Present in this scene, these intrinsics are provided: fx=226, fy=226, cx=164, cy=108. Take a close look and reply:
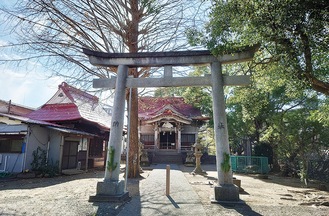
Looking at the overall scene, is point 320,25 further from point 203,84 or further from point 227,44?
point 203,84

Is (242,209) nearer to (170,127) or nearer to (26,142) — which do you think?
(26,142)

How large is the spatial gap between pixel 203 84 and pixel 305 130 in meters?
10.3

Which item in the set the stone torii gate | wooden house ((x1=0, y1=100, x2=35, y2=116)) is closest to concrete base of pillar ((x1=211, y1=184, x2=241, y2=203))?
the stone torii gate

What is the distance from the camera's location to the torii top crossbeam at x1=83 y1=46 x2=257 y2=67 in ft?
23.7

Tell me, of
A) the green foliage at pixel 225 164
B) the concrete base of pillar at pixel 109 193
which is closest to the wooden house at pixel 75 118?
the concrete base of pillar at pixel 109 193

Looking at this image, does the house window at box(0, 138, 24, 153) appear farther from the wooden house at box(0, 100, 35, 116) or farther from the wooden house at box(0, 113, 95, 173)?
the wooden house at box(0, 100, 35, 116)

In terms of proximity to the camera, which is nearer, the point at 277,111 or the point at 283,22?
the point at 283,22

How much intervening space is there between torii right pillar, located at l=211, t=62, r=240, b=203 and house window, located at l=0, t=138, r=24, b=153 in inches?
455

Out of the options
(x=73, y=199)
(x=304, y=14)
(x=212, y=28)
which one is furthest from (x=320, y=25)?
(x=73, y=199)

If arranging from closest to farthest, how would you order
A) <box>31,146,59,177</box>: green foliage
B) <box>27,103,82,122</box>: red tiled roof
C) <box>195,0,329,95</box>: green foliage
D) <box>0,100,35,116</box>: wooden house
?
<box>195,0,329,95</box>: green foliage < <box>31,146,59,177</box>: green foliage < <box>27,103,82,122</box>: red tiled roof < <box>0,100,35,116</box>: wooden house

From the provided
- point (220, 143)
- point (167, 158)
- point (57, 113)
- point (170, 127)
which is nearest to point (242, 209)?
point (220, 143)

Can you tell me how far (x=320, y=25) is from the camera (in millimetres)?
5379

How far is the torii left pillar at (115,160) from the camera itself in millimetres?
6504

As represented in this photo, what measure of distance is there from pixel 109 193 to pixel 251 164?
13.8 m
